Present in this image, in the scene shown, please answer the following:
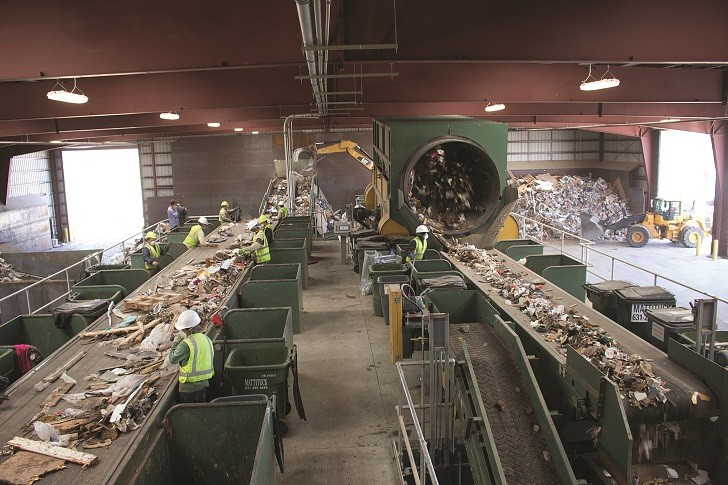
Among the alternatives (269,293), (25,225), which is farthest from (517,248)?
(25,225)

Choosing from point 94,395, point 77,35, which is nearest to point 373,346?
point 94,395

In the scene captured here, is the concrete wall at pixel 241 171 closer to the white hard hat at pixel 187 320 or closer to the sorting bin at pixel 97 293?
the sorting bin at pixel 97 293

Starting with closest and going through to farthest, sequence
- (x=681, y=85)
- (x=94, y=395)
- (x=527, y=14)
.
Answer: (x=94, y=395)
(x=527, y=14)
(x=681, y=85)

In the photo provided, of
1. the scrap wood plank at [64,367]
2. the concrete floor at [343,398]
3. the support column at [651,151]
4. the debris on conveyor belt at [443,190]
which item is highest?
the support column at [651,151]

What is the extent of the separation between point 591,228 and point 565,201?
370 centimetres

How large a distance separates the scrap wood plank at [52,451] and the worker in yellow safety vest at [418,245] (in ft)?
Answer: 21.7

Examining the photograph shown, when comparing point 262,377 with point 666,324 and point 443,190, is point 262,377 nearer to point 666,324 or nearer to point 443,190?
point 666,324

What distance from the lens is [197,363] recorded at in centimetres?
574

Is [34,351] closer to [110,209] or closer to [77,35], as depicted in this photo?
[77,35]

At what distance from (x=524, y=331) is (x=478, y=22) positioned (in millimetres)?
4037

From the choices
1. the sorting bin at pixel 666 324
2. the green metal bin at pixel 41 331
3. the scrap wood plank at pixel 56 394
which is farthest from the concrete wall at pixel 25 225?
the sorting bin at pixel 666 324

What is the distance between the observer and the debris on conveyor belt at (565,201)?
25984mm

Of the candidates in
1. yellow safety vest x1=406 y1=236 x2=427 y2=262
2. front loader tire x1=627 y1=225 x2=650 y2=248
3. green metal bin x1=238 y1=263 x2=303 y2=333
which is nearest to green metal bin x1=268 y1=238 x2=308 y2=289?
green metal bin x1=238 y1=263 x2=303 y2=333

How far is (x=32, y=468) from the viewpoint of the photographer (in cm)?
443
